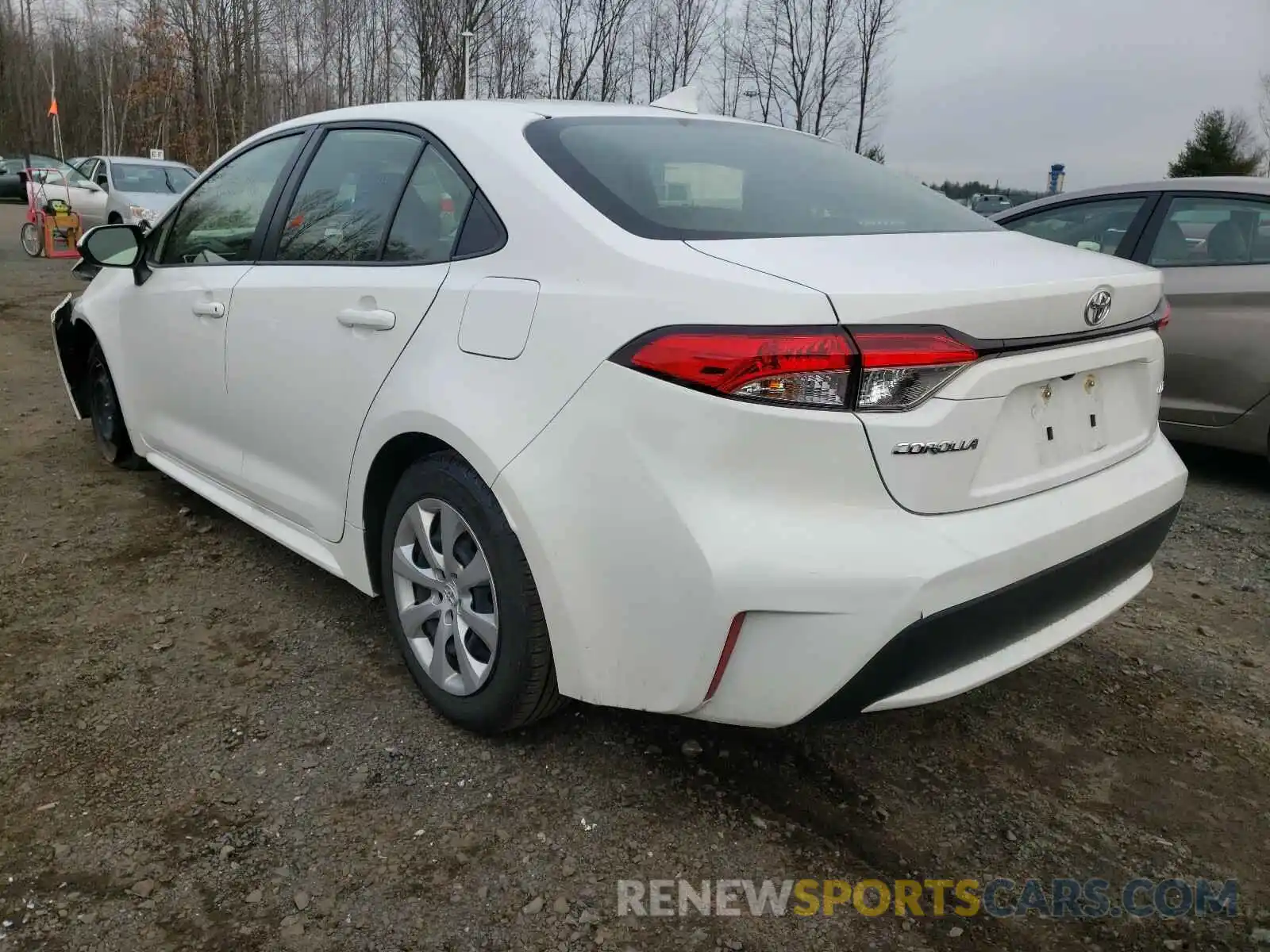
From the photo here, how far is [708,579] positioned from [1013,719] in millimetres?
1395

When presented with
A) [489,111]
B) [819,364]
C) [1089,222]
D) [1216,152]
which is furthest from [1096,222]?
[1216,152]

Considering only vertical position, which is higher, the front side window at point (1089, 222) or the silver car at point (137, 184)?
the silver car at point (137, 184)

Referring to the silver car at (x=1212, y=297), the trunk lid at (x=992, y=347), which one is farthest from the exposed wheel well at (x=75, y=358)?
the silver car at (x=1212, y=297)

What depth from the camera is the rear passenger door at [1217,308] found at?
4.56m

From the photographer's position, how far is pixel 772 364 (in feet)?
5.67

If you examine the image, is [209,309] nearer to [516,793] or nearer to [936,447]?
[516,793]

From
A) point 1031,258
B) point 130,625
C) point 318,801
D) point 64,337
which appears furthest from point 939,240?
point 64,337

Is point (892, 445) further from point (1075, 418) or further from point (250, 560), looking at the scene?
point (250, 560)

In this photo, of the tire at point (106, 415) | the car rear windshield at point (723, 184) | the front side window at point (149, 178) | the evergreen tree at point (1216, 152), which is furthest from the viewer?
the evergreen tree at point (1216, 152)

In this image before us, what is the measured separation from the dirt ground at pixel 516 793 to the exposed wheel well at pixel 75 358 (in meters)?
1.77

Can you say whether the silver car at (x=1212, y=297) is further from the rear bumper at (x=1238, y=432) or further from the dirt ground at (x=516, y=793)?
the dirt ground at (x=516, y=793)

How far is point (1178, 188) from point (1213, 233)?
346 mm

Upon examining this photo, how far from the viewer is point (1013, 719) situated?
266 centimetres

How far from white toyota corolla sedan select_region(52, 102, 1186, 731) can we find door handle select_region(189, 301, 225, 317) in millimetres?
321
